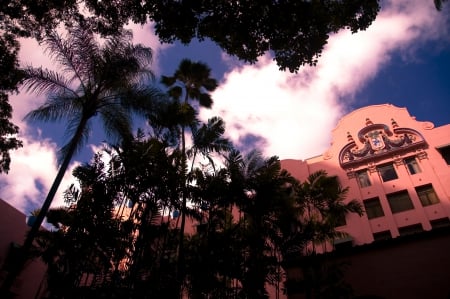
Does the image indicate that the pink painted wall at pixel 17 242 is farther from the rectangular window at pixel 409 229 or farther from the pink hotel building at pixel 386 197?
the rectangular window at pixel 409 229

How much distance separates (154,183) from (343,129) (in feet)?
60.2

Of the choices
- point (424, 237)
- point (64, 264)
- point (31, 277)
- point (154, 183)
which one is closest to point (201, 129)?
point (154, 183)

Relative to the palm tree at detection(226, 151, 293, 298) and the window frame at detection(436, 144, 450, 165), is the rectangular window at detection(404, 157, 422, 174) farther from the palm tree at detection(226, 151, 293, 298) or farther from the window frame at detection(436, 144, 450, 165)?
the palm tree at detection(226, 151, 293, 298)

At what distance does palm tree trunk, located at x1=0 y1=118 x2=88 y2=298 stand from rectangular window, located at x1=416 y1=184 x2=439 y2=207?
750 inches

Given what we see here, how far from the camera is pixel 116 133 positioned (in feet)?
38.4

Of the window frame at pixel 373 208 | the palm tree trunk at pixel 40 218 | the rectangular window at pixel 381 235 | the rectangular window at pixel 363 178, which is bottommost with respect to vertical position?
the palm tree trunk at pixel 40 218

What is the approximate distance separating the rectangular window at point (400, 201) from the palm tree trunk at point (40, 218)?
1809 cm

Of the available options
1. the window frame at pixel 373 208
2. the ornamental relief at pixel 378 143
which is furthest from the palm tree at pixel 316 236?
the ornamental relief at pixel 378 143

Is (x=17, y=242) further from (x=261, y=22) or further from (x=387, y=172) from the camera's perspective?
(x=387, y=172)

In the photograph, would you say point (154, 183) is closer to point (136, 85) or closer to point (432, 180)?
point (136, 85)

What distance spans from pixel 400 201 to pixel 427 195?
151 centimetres

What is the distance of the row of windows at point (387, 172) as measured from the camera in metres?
19.9

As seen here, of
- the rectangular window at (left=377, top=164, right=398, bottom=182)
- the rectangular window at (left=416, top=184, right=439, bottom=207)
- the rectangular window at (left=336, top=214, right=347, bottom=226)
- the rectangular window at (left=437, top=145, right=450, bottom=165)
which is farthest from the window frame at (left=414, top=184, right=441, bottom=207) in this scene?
the rectangular window at (left=336, top=214, right=347, bottom=226)

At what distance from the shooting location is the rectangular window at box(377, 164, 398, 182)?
66.5 ft
